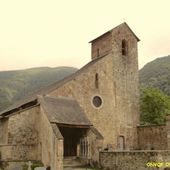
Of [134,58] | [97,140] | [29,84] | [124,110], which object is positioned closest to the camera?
[97,140]

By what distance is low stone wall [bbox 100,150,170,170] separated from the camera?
25391mm

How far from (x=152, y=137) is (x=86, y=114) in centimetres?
796

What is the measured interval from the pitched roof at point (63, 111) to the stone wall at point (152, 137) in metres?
8.74

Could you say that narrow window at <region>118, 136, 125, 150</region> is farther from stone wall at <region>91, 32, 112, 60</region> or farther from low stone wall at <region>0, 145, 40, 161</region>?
low stone wall at <region>0, 145, 40, 161</region>

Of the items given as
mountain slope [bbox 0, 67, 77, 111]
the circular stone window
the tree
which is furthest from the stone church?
mountain slope [bbox 0, 67, 77, 111]

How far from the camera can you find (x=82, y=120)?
1233 inches

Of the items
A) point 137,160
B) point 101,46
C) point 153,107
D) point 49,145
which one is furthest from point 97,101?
point 153,107

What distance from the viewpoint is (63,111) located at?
1212 inches

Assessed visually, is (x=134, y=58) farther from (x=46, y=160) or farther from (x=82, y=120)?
(x=46, y=160)

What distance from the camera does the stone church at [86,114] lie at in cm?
2895

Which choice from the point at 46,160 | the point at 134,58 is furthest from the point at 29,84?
the point at 46,160

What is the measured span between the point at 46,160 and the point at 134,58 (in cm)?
1726

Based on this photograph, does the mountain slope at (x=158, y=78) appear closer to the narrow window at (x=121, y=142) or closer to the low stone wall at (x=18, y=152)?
the narrow window at (x=121, y=142)

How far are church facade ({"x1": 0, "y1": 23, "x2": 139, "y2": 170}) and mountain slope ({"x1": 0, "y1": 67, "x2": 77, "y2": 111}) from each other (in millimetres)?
100927
